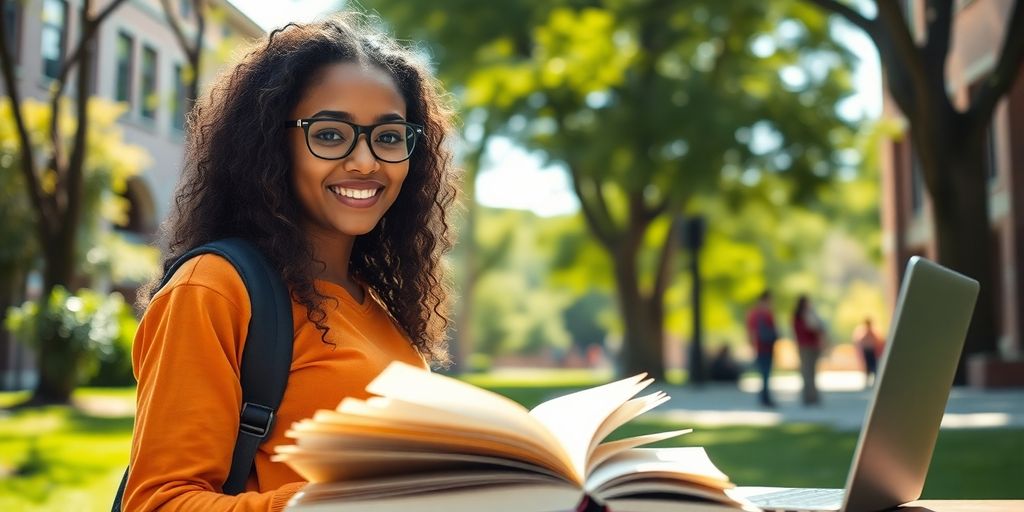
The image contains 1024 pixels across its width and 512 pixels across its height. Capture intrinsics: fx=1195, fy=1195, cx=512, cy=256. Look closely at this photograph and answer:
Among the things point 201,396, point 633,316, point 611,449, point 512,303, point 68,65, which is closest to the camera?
point 611,449

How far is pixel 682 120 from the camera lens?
2027 cm

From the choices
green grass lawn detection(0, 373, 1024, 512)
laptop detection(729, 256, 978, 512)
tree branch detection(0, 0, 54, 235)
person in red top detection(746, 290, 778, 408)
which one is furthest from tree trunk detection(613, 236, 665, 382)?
laptop detection(729, 256, 978, 512)

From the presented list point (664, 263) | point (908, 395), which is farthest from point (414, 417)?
point (664, 263)

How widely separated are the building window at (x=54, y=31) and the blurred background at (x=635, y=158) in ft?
0.19

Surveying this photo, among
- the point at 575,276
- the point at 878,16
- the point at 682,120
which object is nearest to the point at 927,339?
the point at 878,16

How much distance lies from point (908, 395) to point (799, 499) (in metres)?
0.34

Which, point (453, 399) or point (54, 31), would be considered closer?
point (453, 399)

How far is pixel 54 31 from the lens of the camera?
71.1ft

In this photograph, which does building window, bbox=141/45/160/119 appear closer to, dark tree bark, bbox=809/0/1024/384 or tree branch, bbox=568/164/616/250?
tree branch, bbox=568/164/616/250

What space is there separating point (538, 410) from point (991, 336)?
1539cm

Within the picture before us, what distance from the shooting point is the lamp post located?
2348cm

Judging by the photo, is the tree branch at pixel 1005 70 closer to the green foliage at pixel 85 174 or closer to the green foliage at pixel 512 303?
the green foliage at pixel 85 174

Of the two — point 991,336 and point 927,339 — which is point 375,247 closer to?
point 927,339

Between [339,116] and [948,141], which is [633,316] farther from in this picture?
[339,116]
